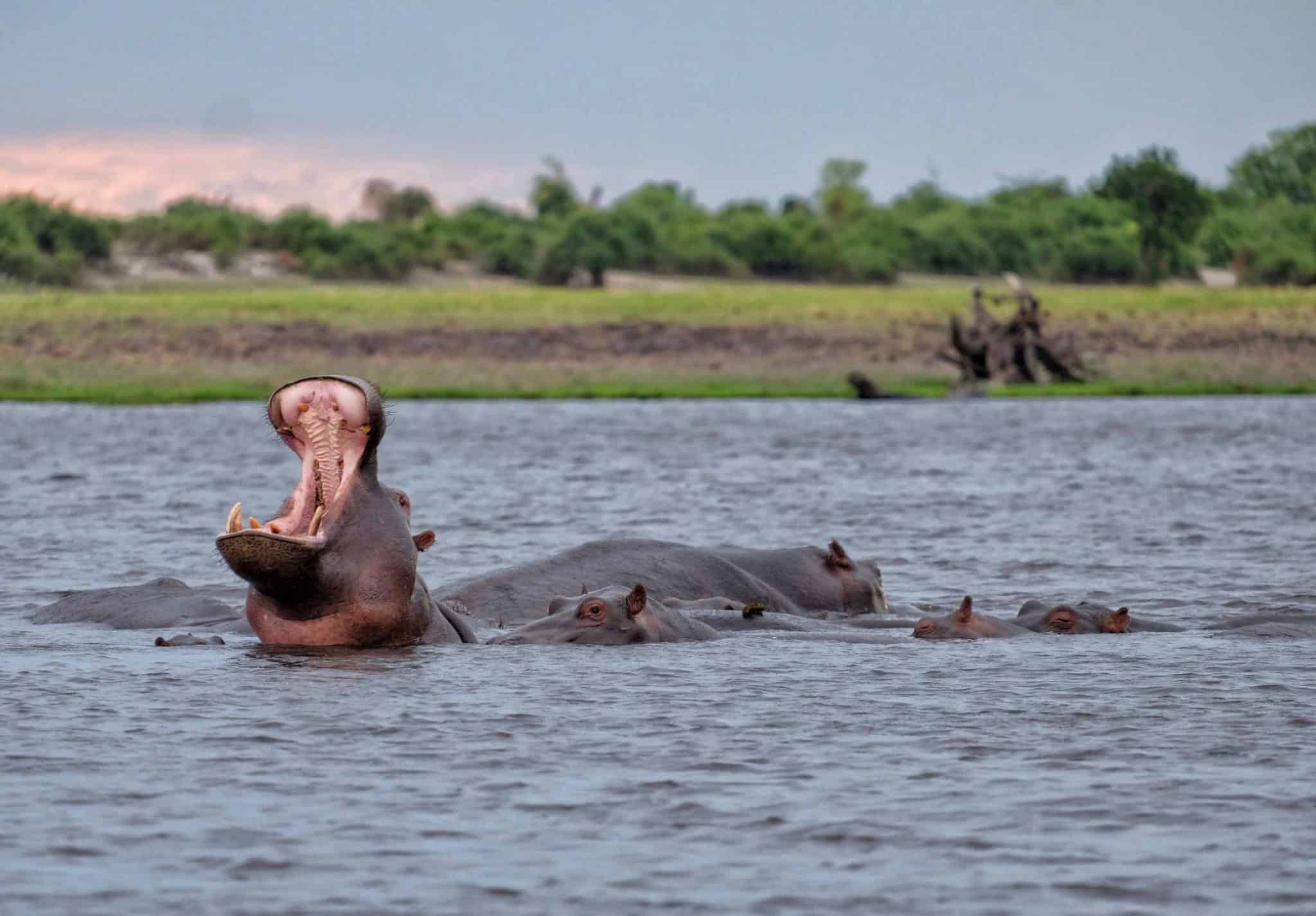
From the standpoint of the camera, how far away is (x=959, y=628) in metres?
11.0

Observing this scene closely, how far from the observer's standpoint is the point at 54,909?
586 centimetres

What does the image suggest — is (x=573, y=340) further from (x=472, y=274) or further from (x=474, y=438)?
(x=472, y=274)

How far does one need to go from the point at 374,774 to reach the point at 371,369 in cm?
3754

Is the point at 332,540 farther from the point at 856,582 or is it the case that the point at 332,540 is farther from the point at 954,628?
the point at 856,582

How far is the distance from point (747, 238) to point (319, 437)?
6575 centimetres

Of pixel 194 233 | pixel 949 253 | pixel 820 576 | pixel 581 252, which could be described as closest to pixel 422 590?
pixel 820 576

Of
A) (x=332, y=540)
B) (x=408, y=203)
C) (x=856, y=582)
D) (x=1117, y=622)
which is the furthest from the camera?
(x=408, y=203)

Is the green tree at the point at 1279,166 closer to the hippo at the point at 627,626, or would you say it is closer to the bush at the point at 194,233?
the bush at the point at 194,233

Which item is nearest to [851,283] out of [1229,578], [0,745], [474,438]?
[474,438]

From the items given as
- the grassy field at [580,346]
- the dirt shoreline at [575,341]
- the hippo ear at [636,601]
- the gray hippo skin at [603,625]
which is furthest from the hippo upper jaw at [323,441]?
the dirt shoreline at [575,341]

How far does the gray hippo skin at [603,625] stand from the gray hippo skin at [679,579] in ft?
2.31

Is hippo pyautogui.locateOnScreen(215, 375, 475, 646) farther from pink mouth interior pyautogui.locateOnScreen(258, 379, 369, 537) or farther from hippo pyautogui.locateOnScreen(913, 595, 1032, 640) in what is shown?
hippo pyautogui.locateOnScreen(913, 595, 1032, 640)

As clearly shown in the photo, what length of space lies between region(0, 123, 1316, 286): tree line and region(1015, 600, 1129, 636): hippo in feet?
162

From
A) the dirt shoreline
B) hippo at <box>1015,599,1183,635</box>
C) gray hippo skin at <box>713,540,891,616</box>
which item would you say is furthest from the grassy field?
hippo at <box>1015,599,1183,635</box>
